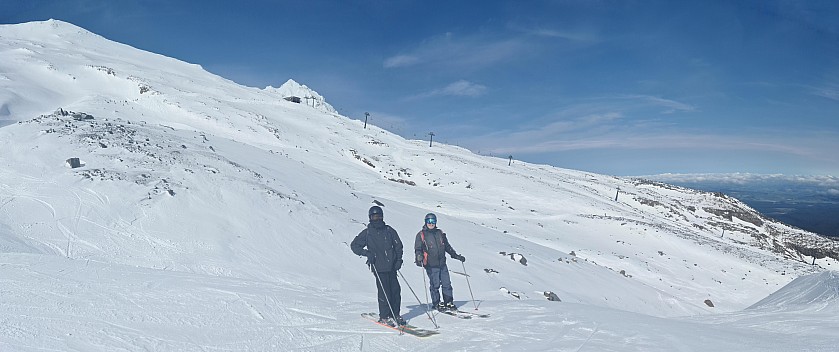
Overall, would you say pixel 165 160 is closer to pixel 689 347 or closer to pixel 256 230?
pixel 256 230

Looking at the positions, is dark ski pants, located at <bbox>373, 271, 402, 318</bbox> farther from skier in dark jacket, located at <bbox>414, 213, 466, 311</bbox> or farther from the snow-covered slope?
skier in dark jacket, located at <bbox>414, 213, 466, 311</bbox>

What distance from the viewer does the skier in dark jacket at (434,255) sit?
942cm

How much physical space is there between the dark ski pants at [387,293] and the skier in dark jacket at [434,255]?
1024 millimetres

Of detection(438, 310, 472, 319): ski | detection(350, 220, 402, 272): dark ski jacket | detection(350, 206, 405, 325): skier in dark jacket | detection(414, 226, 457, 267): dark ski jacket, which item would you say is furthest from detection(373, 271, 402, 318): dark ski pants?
detection(438, 310, 472, 319): ski

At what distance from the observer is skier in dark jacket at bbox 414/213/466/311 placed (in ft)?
30.9

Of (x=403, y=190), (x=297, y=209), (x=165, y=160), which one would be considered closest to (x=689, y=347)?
(x=297, y=209)

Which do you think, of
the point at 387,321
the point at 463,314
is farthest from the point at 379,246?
the point at 463,314

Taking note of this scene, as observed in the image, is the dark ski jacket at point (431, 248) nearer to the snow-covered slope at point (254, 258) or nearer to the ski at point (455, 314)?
the ski at point (455, 314)

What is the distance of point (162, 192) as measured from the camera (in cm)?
1628

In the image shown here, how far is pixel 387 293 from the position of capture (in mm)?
8391

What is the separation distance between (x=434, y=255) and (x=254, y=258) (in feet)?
24.2

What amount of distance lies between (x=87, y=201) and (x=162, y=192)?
7.39 ft

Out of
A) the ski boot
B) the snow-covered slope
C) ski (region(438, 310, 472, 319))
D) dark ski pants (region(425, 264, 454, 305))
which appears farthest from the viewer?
dark ski pants (region(425, 264, 454, 305))

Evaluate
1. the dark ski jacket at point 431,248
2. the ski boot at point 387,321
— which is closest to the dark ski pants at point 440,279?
the dark ski jacket at point 431,248
